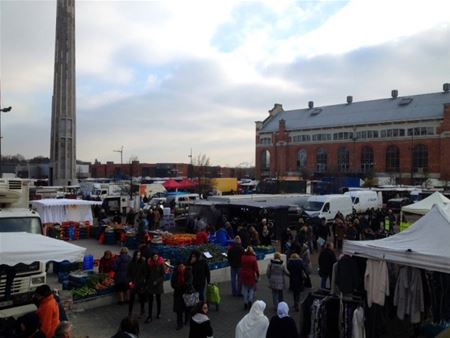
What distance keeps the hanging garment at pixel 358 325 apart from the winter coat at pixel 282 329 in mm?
1526

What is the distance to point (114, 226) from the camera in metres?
22.5

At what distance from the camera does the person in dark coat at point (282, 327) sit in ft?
21.8

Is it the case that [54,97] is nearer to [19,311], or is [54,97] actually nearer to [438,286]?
[19,311]

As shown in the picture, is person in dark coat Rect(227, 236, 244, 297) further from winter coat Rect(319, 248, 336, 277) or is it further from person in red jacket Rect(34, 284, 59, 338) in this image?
person in red jacket Rect(34, 284, 59, 338)

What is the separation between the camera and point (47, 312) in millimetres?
7000

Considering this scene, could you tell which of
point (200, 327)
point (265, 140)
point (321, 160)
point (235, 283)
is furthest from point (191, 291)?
point (265, 140)

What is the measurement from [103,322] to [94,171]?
113836 millimetres

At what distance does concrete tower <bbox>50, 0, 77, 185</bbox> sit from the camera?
52.2m

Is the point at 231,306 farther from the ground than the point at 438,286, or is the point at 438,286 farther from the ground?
the point at 438,286

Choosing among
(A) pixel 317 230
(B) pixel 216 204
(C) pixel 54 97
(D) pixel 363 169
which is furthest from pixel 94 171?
(A) pixel 317 230

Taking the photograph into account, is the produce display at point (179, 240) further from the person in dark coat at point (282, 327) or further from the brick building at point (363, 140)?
the brick building at point (363, 140)

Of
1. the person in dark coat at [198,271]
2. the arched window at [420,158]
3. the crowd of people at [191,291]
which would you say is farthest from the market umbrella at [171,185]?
the person in dark coat at [198,271]

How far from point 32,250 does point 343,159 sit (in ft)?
240

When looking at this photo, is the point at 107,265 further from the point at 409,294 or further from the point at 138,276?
the point at 409,294
